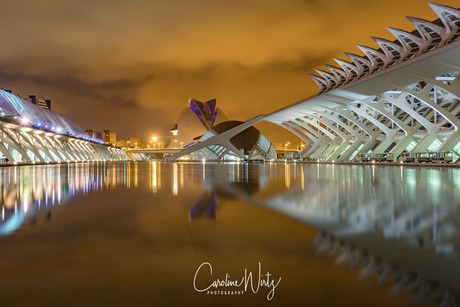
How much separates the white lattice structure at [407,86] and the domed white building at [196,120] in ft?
146

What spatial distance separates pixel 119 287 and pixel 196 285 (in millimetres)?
478

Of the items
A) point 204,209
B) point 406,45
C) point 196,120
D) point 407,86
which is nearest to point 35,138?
point 406,45

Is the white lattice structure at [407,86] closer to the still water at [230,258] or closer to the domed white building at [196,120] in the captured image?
the still water at [230,258]

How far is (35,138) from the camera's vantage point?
5188 cm

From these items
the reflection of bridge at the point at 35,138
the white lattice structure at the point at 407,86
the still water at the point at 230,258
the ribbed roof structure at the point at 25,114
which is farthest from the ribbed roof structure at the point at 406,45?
the ribbed roof structure at the point at 25,114

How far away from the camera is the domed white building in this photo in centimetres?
9969

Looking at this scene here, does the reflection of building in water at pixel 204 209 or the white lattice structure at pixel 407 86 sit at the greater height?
the white lattice structure at pixel 407 86

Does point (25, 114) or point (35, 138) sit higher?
point (25, 114)

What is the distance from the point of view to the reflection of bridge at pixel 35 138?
133 feet

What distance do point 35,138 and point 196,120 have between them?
52.0m

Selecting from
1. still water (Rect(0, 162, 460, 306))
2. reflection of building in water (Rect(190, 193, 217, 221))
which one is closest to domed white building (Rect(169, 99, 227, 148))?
reflection of building in water (Rect(190, 193, 217, 221))

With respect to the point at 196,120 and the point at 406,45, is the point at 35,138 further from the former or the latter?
the point at 196,120

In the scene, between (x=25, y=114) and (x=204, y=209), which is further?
(x=25, y=114)

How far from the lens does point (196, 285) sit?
7.70 feet
